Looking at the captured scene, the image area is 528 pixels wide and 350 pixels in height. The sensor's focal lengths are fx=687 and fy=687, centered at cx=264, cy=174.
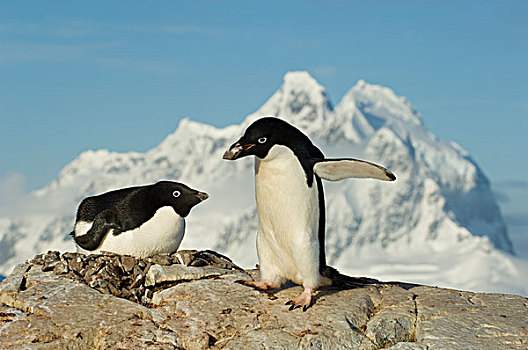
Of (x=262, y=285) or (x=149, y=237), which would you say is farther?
(x=149, y=237)

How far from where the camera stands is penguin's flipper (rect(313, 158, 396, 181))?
252 inches

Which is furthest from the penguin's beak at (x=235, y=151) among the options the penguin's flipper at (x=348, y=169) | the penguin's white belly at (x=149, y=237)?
the penguin's white belly at (x=149, y=237)

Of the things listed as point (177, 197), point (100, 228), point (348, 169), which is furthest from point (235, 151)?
point (100, 228)

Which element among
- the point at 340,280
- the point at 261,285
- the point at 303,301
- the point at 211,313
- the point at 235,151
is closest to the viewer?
the point at 235,151

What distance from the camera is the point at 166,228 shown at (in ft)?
25.6

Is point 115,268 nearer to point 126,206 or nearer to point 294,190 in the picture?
point 126,206

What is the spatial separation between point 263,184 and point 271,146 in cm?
46

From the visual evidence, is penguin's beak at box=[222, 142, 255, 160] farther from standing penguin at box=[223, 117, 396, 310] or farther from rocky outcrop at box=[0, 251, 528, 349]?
rocky outcrop at box=[0, 251, 528, 349]

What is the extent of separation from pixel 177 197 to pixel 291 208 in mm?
1602

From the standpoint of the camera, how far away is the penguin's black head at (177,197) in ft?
25.4

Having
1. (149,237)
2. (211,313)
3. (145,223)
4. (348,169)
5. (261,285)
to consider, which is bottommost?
(211,313)

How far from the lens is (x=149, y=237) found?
7.77 m

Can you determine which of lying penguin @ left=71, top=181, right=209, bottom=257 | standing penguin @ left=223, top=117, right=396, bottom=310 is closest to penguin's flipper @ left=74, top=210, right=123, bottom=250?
lying penguin @ left=71, top=181, right=209, bottom=257

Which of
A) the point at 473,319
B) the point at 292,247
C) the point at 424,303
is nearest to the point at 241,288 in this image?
the point at 292,247
